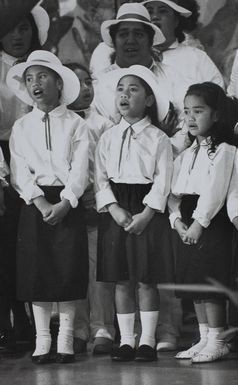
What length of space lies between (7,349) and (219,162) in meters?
1.36

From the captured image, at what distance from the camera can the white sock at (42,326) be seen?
3.62 meters

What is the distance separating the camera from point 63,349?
361cm

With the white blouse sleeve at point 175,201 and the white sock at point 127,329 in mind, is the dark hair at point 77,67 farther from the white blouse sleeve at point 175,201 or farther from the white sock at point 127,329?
the white sock at point 127,329

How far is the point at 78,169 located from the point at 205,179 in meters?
0.60

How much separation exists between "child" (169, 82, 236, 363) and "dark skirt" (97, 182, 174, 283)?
7cm

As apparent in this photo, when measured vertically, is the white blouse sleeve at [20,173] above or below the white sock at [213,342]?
above

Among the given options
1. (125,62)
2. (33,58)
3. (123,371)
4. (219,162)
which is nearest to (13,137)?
(33,58)

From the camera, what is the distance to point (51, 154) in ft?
12.3

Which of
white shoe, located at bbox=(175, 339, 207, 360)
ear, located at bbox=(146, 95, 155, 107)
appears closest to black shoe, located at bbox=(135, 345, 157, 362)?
white shoe, located at bbox=(175, 339, 207, 360)

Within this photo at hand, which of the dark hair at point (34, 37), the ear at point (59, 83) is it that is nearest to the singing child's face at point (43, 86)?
the ear at point (59, 83)

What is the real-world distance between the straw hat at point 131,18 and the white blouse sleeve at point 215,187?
2.49 ft

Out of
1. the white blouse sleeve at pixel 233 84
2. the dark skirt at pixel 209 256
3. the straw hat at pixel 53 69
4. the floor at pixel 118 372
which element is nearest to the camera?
the floor at pixel 118 372

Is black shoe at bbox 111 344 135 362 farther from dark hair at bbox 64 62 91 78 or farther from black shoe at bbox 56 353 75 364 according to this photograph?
dark hair at bbox 64 62 91 78

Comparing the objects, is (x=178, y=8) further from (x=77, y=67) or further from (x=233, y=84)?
(x=77, y=67)
